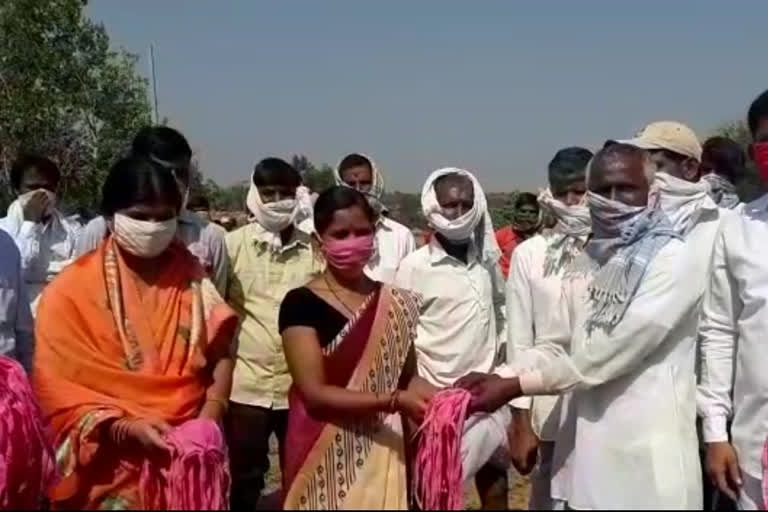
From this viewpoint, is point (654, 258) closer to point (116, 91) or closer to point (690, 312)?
point (690, 312)

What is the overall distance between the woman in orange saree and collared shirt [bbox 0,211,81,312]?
3.33 meters

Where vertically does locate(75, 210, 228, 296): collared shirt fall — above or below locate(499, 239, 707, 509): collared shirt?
above

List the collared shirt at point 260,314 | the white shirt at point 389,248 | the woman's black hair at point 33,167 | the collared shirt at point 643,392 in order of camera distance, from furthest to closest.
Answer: the woman's black hair at point 33,167 < the white shirt at point 389,248 < the collared shirt at point 260,314 < the collared shirt at point 643,392

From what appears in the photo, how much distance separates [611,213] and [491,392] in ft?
2.43

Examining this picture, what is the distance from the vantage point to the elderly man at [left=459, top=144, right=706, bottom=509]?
3.50 m

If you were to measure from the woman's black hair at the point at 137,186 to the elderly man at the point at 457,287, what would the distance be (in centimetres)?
200

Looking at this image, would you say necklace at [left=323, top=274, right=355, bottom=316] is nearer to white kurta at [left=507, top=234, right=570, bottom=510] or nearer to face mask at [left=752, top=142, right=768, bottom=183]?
white kurta at [left=507, top=234, right=570, bottom=510]

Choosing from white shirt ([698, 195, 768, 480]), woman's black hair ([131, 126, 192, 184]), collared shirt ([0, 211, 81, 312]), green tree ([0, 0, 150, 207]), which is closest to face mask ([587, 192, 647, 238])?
white shirt ([698, 195, 768, 480])

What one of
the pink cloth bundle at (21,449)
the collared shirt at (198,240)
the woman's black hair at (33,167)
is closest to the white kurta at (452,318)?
the collared shirt at (198,240)

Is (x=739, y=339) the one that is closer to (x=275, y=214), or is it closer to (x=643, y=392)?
(x=643, y=392)

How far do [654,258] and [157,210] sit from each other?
1.69 m

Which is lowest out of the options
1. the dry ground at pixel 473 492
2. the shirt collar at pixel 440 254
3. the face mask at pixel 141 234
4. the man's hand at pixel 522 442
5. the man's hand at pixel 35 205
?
the dry ground at pixel 473 492

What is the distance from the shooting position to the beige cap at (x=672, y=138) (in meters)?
4.44

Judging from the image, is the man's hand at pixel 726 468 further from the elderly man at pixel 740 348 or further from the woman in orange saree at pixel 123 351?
the woman in orange saree at pixel 123 351
